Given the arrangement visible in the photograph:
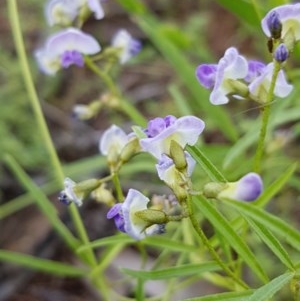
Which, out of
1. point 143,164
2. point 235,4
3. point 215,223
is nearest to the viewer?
point 215,223

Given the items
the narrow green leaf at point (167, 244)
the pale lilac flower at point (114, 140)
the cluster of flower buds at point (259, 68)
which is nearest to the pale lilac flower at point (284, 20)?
the cluster of flower buds at point (259, 68)

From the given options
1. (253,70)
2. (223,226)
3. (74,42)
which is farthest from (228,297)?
(74,42)

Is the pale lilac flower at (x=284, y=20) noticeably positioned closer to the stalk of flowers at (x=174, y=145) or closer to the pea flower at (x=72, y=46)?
the stalk of flowers at (x=174, y=145)

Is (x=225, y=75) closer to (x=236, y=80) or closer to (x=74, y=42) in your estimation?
(x=236, y=80)

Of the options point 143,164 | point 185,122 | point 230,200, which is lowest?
point 230,200

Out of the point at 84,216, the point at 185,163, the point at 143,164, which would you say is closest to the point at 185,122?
the point at 185,163

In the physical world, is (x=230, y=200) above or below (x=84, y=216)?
below

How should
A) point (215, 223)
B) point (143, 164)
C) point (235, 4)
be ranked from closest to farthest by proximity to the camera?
point (215, 223) → point (235, 4) → point (143, 164)

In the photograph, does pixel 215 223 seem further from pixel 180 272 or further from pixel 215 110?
pixel 215 110
